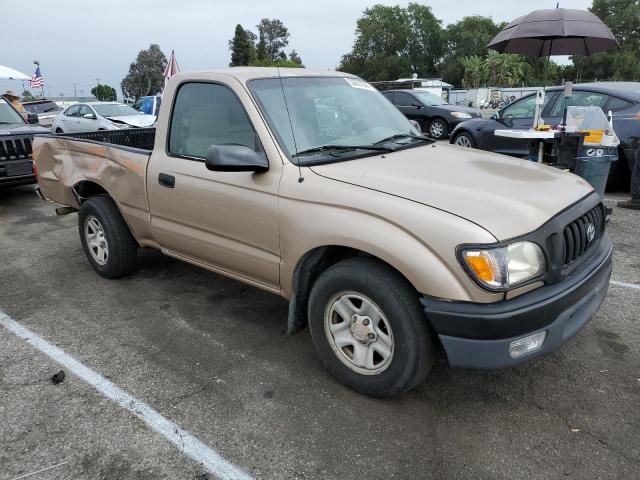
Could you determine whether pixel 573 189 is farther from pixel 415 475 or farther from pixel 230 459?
pixel 230 459

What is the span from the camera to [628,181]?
7.86 m

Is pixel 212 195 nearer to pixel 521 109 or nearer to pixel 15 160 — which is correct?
pixel 15 160

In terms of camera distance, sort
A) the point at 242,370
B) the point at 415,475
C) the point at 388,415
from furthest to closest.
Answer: the point at 242,370 → the point at 388,415 → the point at 415,475

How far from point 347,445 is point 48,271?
152 inches

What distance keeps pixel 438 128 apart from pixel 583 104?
8.26 metres

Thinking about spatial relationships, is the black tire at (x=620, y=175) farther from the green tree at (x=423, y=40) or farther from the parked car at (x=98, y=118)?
the green tree at (x=423, y=40)

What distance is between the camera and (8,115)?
8977 mm

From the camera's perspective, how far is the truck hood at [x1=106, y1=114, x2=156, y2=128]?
48.9 feet

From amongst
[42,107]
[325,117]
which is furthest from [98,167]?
[42,107]

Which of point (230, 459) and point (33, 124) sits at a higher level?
point (33, 124)

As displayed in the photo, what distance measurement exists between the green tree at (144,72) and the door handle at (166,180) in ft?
288

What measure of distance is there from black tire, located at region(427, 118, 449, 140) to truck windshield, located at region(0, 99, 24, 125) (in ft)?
35.5

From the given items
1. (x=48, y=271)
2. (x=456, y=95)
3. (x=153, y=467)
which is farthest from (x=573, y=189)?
(x=456, y=95)

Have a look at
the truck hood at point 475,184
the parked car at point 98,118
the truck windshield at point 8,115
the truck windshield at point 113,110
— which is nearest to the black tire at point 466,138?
the truck hood at point 475,184
